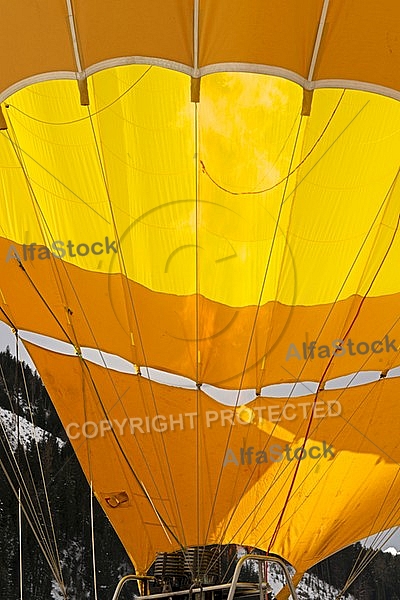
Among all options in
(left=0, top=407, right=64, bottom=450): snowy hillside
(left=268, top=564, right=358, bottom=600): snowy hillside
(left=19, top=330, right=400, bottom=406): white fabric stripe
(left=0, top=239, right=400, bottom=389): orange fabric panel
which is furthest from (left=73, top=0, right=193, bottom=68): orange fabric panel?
(left=268, top=564, right=358, bottom=600): snowy hillside

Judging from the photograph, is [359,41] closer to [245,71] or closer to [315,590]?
[245,71]

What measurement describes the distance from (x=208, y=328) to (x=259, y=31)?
4.90 ft

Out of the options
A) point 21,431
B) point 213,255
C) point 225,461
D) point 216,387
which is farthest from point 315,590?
point 213,255

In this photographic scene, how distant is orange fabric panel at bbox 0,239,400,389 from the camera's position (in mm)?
4266

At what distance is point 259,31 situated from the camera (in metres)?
3.32

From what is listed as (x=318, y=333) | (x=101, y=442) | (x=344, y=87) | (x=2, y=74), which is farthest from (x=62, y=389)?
(x=344, y=87)

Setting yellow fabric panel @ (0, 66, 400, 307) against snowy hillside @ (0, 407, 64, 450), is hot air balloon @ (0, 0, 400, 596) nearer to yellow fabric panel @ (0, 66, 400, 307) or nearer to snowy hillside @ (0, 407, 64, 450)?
yellow fabric panel @ (0, 66, 400, 307)

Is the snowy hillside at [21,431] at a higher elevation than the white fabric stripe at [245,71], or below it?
higher

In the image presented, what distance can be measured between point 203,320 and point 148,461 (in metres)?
0.91

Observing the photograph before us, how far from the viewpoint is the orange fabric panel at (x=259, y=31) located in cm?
330

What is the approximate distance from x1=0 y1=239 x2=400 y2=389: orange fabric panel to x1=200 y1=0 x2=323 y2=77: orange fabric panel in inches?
50.9

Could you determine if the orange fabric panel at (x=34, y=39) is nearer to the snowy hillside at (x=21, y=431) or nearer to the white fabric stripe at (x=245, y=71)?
the white fabric stripe at (x=245, y=71)

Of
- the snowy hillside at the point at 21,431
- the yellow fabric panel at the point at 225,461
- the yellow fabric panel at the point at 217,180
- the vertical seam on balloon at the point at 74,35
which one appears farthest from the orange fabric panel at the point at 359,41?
the snowy hillside at the point at 21,431

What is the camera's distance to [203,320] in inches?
167
